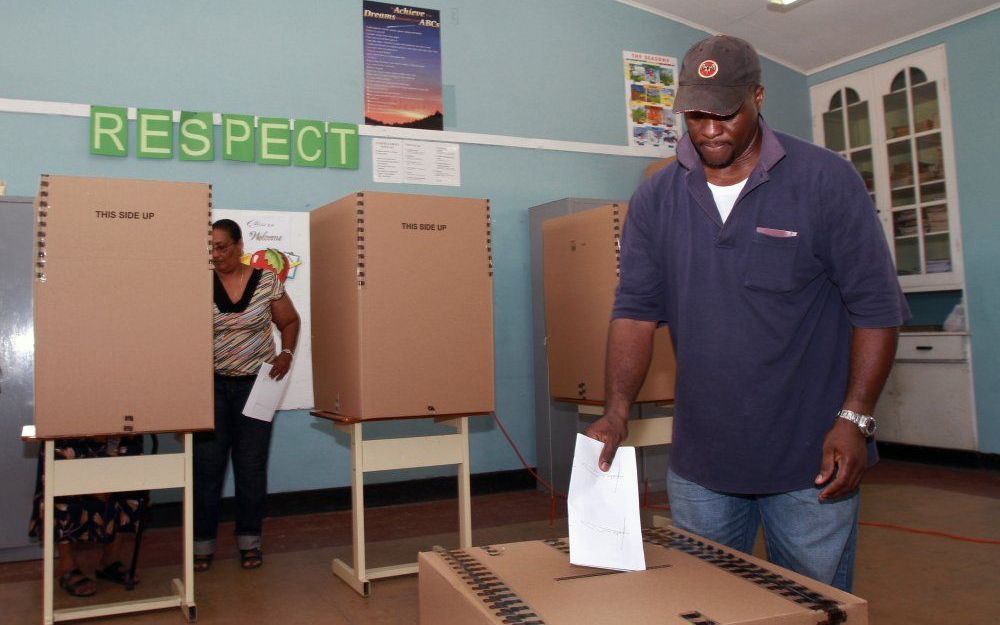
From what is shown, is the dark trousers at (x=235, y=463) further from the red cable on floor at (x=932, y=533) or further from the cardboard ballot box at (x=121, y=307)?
the red cable on floor at (x=932, y=533)

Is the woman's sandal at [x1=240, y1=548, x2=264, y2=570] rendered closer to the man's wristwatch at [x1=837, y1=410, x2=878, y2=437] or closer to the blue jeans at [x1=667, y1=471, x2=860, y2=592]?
the blue jeans at [x1=667, y1=471, x2=860, y2=592]

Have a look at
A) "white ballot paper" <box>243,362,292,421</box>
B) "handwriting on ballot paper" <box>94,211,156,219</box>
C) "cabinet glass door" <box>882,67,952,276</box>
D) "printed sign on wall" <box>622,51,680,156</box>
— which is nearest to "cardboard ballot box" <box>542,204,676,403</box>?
"white ballot paper" <box>243,362,292,421</box>

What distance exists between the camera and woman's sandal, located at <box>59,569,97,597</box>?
3.03 m

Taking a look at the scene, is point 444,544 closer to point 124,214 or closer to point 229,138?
point 124,214

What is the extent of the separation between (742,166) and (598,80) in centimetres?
440

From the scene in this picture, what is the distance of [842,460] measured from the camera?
3.98 feet

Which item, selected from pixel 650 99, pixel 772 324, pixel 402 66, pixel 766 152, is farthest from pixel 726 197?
pixel 650 99

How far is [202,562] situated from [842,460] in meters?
2.88

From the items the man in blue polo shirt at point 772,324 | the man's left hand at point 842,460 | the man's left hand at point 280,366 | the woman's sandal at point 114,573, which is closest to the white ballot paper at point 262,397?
the man's left hand at point 280,366

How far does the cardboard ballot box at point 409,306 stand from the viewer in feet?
9.90

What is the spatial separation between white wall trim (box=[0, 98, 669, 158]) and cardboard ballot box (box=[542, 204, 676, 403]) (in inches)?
50.1

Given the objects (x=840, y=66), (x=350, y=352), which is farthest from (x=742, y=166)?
(x=840, y=66)

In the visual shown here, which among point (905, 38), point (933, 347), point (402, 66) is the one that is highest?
point (905, 38)

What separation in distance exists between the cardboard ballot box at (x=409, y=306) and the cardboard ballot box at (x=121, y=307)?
522 mm
